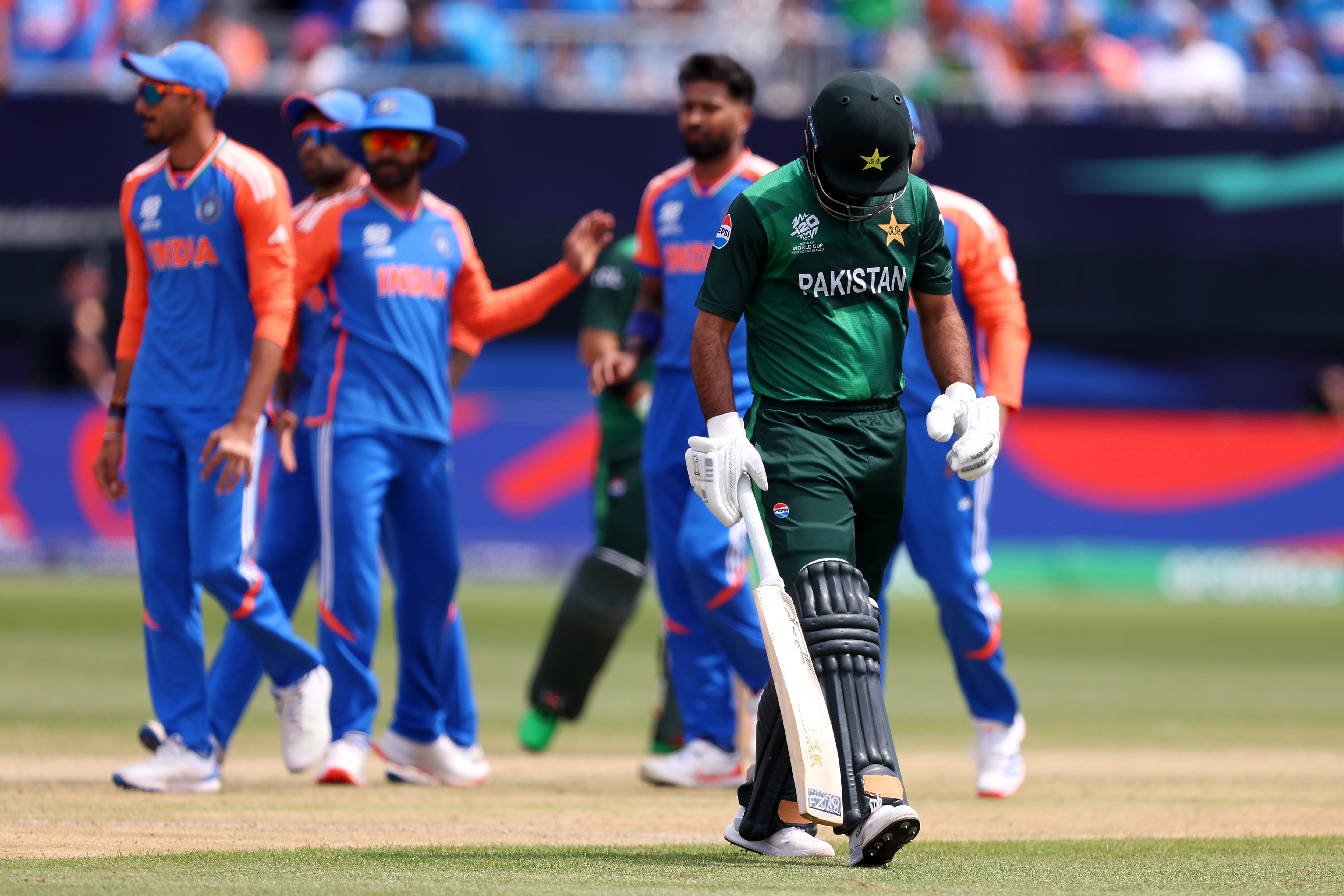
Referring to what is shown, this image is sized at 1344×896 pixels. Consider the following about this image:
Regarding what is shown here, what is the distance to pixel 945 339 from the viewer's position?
566 centimetres

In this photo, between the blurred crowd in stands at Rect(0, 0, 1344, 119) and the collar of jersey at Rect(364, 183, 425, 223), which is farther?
the blurred crowd in stands at Rect(0, 0, 1344, 119)

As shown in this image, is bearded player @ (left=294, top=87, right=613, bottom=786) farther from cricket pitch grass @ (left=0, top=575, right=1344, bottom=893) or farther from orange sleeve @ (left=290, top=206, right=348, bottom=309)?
cricket pitch grass @ (left=0, top=575, right=1344, bottom=893)

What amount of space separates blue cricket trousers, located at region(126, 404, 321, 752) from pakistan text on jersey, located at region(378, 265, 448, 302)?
811mm

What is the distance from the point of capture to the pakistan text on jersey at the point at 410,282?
756 centimetres

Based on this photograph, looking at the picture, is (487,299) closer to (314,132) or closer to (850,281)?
(314,132)

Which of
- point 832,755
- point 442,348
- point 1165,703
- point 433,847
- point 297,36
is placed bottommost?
point 1165,703

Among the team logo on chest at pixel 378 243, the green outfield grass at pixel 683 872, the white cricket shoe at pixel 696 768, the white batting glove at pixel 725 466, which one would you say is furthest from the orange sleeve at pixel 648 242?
the green outfield grass at pixel 683 872

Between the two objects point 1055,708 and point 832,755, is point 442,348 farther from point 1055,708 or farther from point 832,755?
point 1055,708

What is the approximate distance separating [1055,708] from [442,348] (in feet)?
15.8

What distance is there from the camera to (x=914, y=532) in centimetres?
740

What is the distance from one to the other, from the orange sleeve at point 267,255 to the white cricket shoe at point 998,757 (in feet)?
10.3

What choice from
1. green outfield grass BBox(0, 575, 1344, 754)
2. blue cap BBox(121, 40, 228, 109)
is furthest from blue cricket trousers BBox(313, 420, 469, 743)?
green outfield grass BBox(0, 575, 1344, 754)

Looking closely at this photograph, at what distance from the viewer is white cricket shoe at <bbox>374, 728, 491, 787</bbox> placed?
7.70 metres

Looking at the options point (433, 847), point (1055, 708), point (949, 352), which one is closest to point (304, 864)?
point (433, 847)
